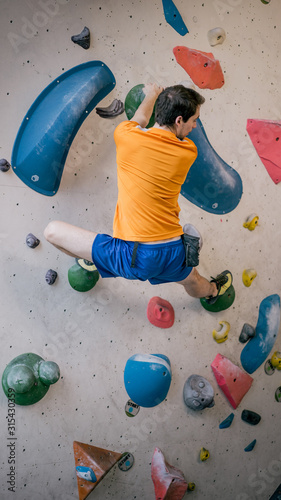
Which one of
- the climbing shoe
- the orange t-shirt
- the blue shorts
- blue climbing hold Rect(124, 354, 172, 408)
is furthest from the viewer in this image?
the climbing shoe

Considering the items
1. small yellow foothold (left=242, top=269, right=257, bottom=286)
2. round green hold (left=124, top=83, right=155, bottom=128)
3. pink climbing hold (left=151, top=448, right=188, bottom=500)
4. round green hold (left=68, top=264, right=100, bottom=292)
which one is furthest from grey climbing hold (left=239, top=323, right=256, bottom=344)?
round green hold (left=124, top=83, right=155, bottom=128)

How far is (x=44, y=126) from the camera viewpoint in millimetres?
2297

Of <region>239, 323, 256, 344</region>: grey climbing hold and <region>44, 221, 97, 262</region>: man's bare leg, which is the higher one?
<region>44, 221, 97, 262</region>: man's bare leg

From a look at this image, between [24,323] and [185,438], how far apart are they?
122cm

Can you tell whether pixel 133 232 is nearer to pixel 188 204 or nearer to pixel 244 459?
pixel 188 204

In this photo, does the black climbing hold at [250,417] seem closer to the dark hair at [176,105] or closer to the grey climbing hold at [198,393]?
the grey climbing hold at [198,393]

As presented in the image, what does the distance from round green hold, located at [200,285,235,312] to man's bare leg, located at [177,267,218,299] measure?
0.38 feet

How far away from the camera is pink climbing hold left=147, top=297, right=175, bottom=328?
2697mm

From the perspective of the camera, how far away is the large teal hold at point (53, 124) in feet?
7.54

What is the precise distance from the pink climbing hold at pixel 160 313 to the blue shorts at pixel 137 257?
552 mm

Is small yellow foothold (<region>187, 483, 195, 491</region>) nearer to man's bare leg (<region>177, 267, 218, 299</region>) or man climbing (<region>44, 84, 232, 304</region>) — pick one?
man's bare leg (<region>177, 267, 218, 299</region>)

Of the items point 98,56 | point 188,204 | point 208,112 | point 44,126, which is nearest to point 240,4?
point 208,112

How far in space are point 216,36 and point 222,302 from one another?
1.57m

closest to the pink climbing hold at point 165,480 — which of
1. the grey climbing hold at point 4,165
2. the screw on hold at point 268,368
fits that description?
the screw on hold at point 268,368
